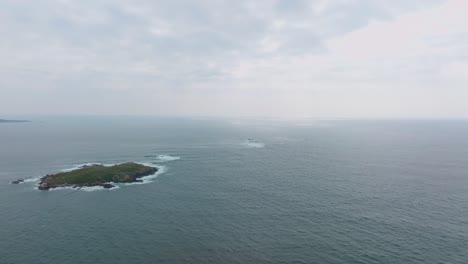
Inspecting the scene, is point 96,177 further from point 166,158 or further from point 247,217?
point 247,217

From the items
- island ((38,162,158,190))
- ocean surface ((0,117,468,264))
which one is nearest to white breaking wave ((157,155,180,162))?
ocean surface ((0,117,468,264))

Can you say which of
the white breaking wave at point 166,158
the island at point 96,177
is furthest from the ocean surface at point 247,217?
the white breaking wave at point 166,158

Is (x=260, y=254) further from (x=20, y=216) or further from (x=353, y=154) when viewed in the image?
(x=353, y=154)

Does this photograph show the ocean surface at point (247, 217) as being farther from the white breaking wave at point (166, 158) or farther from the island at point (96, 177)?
the white breaking wave at point (166, 158)

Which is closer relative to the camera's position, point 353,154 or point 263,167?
point 263,167

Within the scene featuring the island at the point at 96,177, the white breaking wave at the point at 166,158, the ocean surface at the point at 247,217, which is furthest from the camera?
the white breaking wave at the point at 166,158

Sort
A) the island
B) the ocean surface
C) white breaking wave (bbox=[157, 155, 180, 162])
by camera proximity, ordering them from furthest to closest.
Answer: white breaking wave (bbox=[157, 155, 180, 162]) → the island → the ocean surface

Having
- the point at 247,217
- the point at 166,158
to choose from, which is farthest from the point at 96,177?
the point at 247,217

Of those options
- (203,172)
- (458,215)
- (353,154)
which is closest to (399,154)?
(353,154)

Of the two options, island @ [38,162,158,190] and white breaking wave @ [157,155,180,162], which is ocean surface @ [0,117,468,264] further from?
white breaking wave @ [157,155,180,162]
